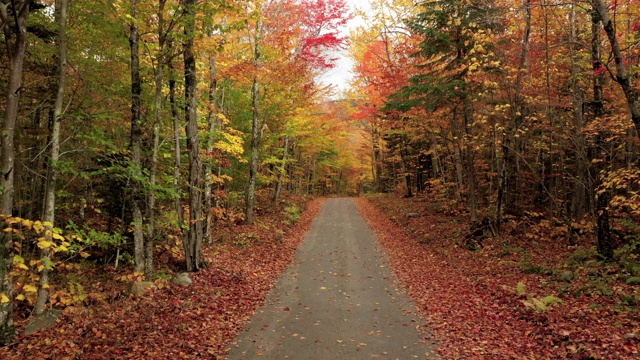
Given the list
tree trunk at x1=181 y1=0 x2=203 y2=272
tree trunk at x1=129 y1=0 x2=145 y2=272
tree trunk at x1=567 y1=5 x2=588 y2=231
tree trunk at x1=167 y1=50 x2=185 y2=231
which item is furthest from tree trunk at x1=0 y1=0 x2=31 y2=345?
tree trunk at x1=567 y1=5 x2=588 y2=231

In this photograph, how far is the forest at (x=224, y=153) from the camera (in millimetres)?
6477

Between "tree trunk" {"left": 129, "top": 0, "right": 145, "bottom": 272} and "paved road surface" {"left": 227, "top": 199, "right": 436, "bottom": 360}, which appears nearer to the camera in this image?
"paved road surface" {"left": 227, "top": 199, "right": 436, "bottom": 360}

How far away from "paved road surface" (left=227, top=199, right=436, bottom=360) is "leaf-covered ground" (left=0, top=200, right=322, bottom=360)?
0.52 meters

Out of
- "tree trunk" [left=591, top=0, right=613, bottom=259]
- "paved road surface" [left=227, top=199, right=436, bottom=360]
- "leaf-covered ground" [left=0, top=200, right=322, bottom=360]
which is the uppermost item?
"tree trunk" [left=591, top=0, right=613, bottom=259]

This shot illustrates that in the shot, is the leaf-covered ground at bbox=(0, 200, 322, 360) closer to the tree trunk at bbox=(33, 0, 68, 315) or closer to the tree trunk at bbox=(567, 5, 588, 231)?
the tree trunk at bbox=(33, 0, 68, 315)

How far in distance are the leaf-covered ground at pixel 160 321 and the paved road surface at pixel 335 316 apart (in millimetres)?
517

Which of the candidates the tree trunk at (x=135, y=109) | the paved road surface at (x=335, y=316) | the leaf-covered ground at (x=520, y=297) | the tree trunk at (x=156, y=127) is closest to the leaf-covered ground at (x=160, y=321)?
the paved road surface at (x=335, y=316)

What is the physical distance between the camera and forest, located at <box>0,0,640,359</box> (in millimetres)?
6477

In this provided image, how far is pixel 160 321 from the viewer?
675 centimetres

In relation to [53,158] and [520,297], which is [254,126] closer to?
[53,158]

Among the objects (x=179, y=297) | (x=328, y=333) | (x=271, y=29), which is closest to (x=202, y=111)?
(x=271, y=29)

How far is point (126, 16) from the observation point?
7070mm

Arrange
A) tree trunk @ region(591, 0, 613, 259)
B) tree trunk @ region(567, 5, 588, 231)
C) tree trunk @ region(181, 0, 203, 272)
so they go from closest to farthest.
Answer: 1. tree trunk @ region(591, 0, 613, 259)
2. tree trunk @ region(181, 0, 203, 272)
3. tree trunk @ region(567, 5, 588, 231)

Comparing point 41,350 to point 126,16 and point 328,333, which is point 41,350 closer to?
point 328,333
